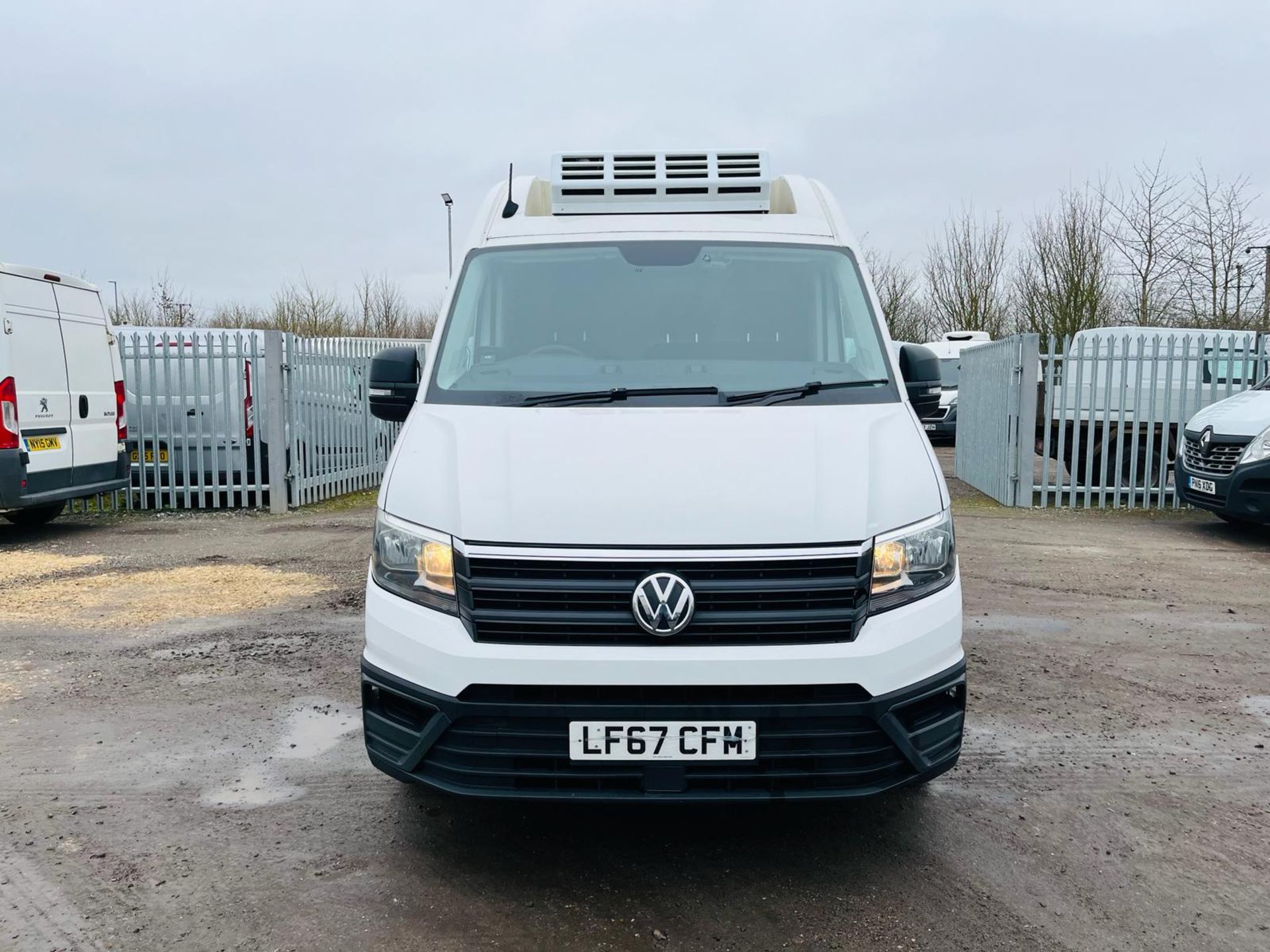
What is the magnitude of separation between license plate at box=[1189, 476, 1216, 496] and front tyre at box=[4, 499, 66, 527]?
1138 cm

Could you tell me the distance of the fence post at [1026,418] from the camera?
11828 millimetres

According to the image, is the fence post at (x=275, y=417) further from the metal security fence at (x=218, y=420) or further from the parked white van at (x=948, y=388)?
the parked white van at (x=948, y=388)

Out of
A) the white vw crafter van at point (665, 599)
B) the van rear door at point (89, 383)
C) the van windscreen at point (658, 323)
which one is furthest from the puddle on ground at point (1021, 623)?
the van rear door at point (89, 383)

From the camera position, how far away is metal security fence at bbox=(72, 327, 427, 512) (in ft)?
37.5

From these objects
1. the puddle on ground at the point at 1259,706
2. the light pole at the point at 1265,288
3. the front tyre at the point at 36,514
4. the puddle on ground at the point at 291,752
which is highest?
the light pole at the point at 1265,288

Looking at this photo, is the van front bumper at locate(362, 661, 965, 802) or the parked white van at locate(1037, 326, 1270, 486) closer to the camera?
the van front bumper at locate(362, 661, 965, 802)

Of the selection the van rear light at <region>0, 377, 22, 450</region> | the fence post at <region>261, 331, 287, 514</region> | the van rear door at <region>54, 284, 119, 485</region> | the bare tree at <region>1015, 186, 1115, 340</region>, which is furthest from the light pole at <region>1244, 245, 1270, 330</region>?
the van rear light at <region>0, 377, 22, 450</region>

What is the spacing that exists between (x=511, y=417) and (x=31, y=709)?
3.11 m

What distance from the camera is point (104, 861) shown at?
336cm

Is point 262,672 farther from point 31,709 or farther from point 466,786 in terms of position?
point 466,786

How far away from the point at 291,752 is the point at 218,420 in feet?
26.9

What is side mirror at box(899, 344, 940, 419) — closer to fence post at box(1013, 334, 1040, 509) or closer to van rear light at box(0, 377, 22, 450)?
van rear light at box(0, 377, 22, 450)

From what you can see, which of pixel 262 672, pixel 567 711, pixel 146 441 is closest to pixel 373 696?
pixel 567 711

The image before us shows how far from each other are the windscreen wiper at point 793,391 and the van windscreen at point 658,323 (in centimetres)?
2
